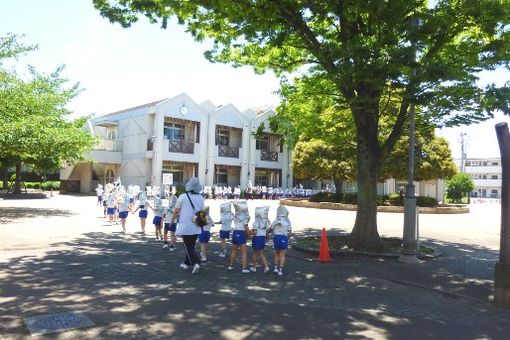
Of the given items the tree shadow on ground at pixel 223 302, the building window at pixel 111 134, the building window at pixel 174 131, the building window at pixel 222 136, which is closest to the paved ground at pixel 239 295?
the tree shadow on ground at pixel 223 302

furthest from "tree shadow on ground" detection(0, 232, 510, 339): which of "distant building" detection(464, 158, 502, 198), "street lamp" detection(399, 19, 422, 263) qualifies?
"distant building" detection(464, 158, 502, 198)

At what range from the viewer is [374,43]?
884 cm

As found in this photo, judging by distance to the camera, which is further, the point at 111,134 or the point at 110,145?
the point at 111,134

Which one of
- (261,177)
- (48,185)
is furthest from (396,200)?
(48,185)

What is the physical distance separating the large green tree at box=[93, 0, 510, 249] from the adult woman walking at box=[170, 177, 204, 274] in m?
3.61

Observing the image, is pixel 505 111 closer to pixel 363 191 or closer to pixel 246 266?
pixel 363 191

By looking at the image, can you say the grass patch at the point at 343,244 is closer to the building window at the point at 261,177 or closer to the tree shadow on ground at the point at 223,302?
the tree shadow on ground at the point at 223,302

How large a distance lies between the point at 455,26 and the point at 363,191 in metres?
4.22

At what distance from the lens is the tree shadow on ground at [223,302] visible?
536 cm

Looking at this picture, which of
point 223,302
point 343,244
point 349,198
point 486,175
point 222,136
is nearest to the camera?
point 223,302

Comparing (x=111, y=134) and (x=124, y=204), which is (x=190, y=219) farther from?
(x=111, y=134)

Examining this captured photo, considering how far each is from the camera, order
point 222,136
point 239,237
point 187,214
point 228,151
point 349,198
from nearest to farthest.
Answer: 1. point 187,214
2. point 239,237
3. point 349,198
4. point 228,151
5. point 222,136

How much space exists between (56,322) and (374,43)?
23.1 ft

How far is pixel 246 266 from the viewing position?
30.0 feet
